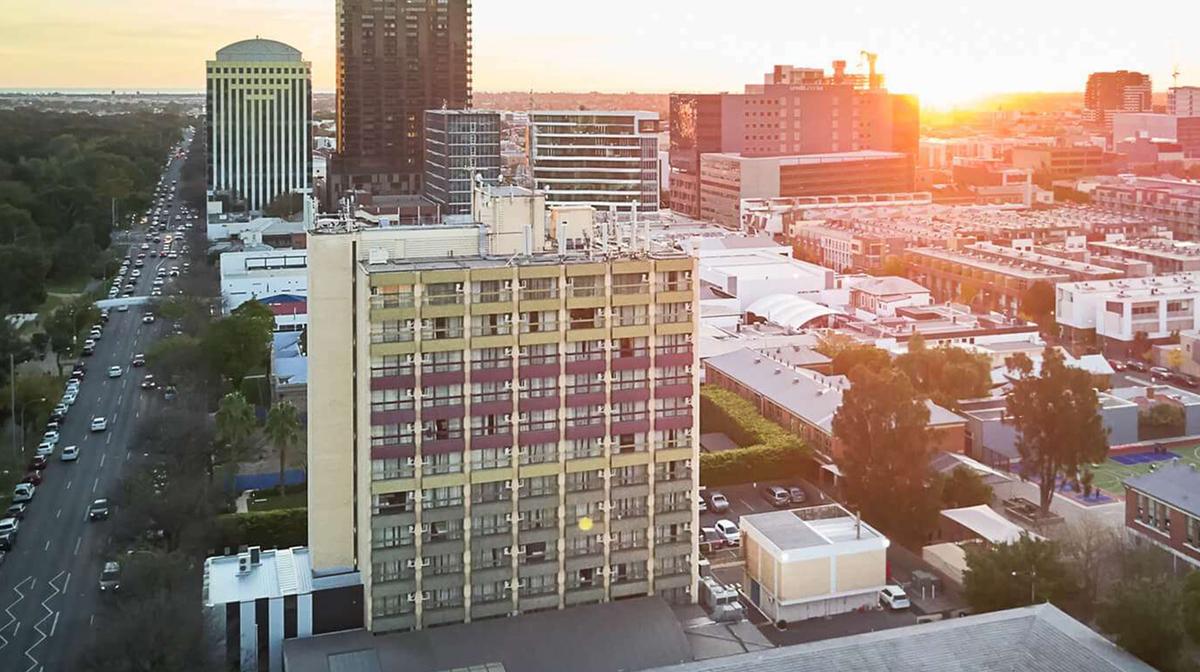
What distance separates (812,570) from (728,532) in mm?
2547

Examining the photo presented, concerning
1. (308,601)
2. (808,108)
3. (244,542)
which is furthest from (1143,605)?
(808,108)

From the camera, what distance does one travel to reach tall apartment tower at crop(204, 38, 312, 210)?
50000mm

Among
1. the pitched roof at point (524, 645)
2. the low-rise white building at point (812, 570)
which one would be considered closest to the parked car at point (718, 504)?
the low-rise white building at point (812, 570)

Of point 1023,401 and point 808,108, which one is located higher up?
point 808,108

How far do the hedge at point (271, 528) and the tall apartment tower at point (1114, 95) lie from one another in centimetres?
9350

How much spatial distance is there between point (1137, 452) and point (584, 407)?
1261 centimetres

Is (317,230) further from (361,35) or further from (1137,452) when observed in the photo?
(361,35)

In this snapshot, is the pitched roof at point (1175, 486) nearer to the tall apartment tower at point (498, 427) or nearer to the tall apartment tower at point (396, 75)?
the tall apartment tower at point (498, 427)

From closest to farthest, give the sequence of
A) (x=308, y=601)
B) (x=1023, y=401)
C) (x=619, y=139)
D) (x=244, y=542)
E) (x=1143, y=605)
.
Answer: (x=1143, y=605) → (x=308, y=601) → (x=244, y=542) → (x=1023, y=401) → (x=619, y=139)

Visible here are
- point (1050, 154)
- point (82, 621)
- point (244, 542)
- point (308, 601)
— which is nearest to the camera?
point (308, 601)

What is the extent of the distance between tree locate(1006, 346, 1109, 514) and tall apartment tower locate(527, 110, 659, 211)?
96.7 ft

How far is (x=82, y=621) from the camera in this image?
44.8ft

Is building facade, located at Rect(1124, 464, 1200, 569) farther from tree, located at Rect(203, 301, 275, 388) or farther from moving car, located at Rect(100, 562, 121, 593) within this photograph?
tree, located at Rect(203, 301, 275, 388)

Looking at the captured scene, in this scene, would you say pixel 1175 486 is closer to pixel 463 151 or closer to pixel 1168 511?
pixel 1168 511
